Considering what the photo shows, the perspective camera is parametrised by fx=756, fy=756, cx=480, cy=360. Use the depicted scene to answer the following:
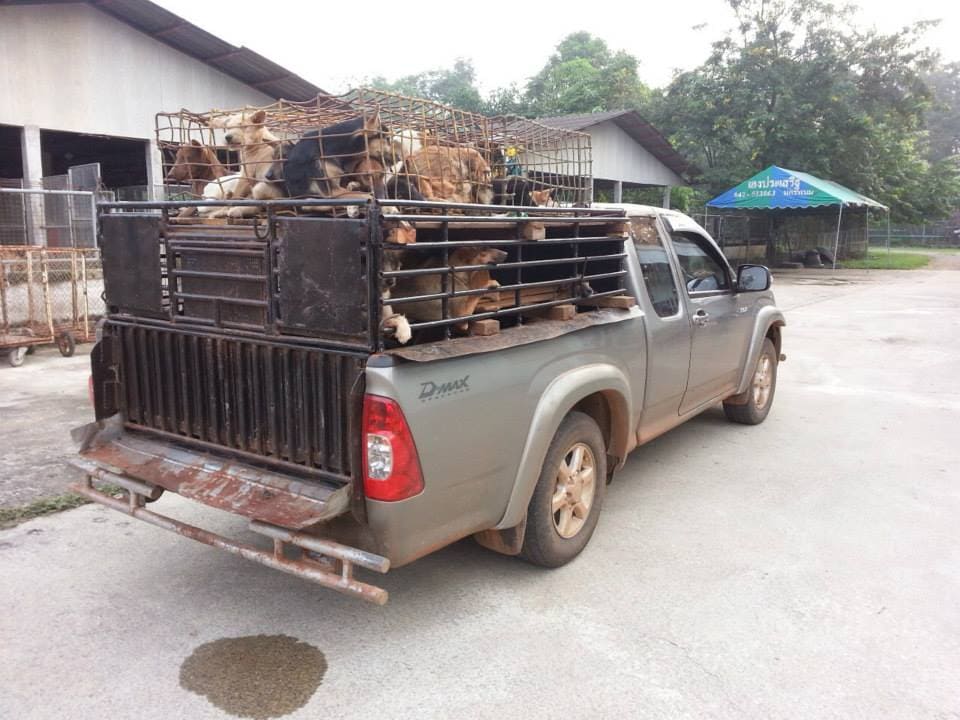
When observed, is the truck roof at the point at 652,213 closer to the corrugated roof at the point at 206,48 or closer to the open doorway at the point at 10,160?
the corrugated roof at the point at 206,48

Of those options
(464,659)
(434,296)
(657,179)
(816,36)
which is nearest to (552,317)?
(434,296)

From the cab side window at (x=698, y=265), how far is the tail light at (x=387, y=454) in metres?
3.07

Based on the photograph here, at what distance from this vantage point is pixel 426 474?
3.04m

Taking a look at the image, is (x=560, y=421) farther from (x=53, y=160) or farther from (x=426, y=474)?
(x=53, y=160)

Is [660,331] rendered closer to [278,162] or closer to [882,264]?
[278,162]

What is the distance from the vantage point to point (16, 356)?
9.06m

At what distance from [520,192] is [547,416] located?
1.79m

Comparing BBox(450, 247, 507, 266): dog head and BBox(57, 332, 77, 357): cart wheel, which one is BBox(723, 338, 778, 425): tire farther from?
BBox(57, 332, 77, 357): cart wheel

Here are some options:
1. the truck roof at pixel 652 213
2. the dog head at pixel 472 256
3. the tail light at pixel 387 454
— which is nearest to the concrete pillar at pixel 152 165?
the truck roof at pixel 652 213

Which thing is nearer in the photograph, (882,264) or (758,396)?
(758,396)

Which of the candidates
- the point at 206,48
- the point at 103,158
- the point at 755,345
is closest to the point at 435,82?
the point at 103,158

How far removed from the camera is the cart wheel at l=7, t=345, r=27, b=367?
904cm

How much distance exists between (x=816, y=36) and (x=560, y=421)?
30.0 meters

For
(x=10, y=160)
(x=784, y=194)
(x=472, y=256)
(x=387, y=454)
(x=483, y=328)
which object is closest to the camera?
(x=387, y=454)
